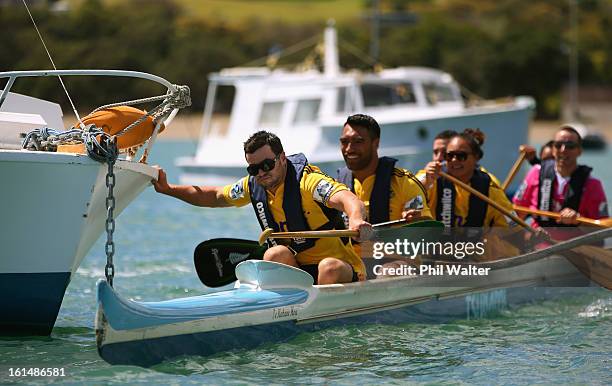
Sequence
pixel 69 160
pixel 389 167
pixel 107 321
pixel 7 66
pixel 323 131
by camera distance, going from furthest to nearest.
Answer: pixel 7 66
pixel 323 131
pixel 389 167
pixel 69 160
pixel 107 321

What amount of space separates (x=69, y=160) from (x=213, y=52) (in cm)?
5484

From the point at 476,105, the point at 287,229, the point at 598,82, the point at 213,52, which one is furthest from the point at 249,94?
the point at 598,82

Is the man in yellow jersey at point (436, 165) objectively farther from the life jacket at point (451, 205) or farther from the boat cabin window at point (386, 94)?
the boat cabin window at point (386, 94)

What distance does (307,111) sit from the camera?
20.7m

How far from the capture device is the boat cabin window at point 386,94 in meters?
20.4

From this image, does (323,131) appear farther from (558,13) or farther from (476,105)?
(558,13)

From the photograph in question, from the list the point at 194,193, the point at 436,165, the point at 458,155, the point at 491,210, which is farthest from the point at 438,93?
the point at 194,193

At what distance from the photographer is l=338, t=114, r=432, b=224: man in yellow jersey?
8023 mm

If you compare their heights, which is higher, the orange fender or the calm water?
the orange fender

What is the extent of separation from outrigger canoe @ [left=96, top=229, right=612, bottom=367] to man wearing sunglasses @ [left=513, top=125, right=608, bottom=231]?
765 mm

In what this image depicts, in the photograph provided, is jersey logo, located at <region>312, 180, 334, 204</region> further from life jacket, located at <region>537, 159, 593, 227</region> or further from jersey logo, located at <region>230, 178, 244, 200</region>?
life jacket, located at <region>537, 159, 593, 227</region>

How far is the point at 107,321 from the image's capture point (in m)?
6.36

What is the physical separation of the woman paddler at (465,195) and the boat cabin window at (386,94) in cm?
1098

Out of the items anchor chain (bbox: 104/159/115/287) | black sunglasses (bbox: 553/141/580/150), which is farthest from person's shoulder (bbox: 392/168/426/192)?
black sunglasses (bbox: 553/141/580/150)
